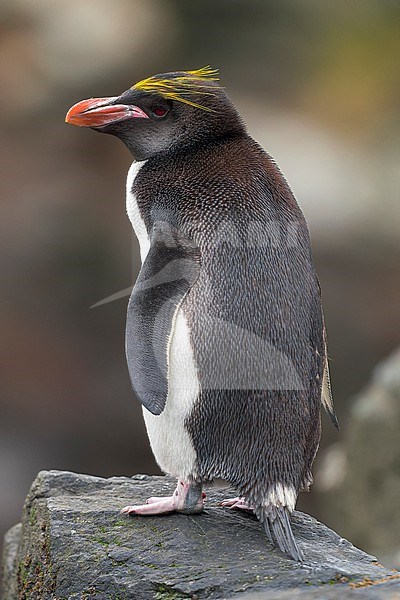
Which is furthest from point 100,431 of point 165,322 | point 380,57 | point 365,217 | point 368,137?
point 165,322

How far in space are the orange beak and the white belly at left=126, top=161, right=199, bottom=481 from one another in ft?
1.68

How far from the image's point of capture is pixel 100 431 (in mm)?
6375

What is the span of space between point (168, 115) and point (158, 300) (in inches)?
18.3

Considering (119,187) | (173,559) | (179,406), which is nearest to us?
(173,559)

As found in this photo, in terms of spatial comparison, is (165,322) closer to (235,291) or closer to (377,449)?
(235,291)

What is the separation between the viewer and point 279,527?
214 cm

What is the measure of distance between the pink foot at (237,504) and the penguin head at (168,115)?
2.73ft

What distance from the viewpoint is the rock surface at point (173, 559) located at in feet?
6.39

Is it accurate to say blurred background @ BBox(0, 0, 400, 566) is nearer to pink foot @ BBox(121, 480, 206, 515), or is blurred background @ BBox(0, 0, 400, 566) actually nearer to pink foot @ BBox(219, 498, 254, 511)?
pink foot @ BBox(219, 498, 254, 511)

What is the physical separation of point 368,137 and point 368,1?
4.89 feet

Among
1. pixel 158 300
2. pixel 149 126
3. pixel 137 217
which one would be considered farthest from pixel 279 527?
pixel 149 126

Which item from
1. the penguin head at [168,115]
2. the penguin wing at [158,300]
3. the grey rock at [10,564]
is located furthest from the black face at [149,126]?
the grey rock at [10,564]

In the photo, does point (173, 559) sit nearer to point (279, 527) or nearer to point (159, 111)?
point (279, 527)

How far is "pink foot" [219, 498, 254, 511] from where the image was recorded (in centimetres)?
232
